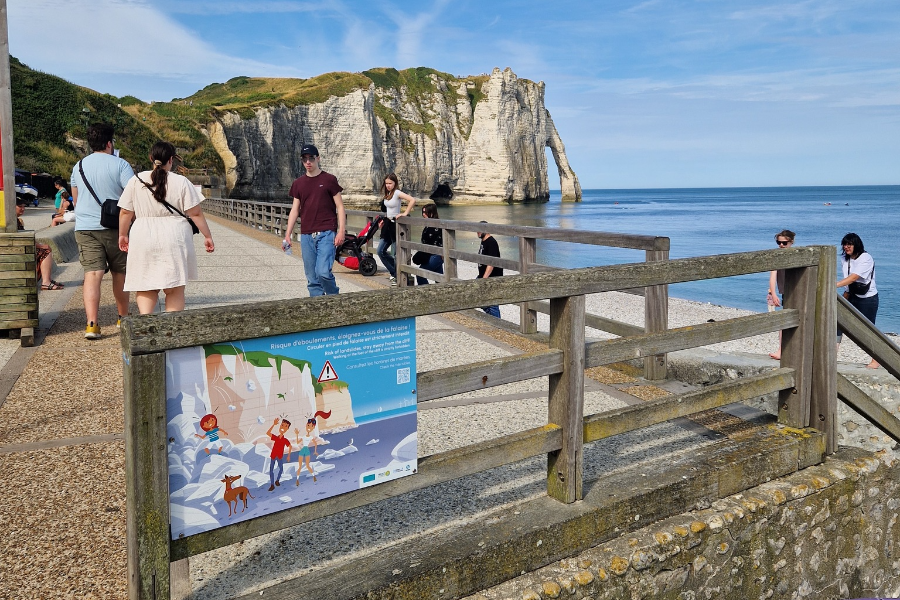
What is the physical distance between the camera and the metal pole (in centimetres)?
663

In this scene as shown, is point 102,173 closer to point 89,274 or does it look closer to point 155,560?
point 89,274

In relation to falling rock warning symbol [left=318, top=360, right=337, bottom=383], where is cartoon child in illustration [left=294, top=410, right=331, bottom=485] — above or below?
below

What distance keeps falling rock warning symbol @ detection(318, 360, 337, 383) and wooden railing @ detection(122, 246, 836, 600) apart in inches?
6.1

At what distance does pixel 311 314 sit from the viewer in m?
2.52

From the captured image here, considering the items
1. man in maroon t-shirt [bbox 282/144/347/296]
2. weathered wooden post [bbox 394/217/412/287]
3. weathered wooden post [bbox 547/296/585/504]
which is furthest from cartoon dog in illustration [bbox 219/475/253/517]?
weathered wooden post [bbox 394/217/412/287]

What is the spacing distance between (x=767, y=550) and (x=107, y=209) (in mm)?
6019

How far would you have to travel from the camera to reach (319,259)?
7879 mm

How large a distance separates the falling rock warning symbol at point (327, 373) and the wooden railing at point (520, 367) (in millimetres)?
156

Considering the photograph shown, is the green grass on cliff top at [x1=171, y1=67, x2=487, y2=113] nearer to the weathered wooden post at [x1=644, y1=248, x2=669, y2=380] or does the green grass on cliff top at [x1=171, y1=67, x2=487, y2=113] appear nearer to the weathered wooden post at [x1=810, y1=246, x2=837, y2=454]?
the weathered wooden post at [x1=644, y1=248, x2=669, y2=380]

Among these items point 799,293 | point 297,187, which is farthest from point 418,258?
point 799,293

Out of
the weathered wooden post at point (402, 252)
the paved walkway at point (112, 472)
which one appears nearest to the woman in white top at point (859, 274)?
the paved walkway at point (112, 472)

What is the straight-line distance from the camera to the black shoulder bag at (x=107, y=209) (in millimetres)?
6637

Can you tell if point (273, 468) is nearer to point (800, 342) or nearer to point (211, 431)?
point (211, 431)

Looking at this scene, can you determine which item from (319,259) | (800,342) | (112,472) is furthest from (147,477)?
(319,259)
